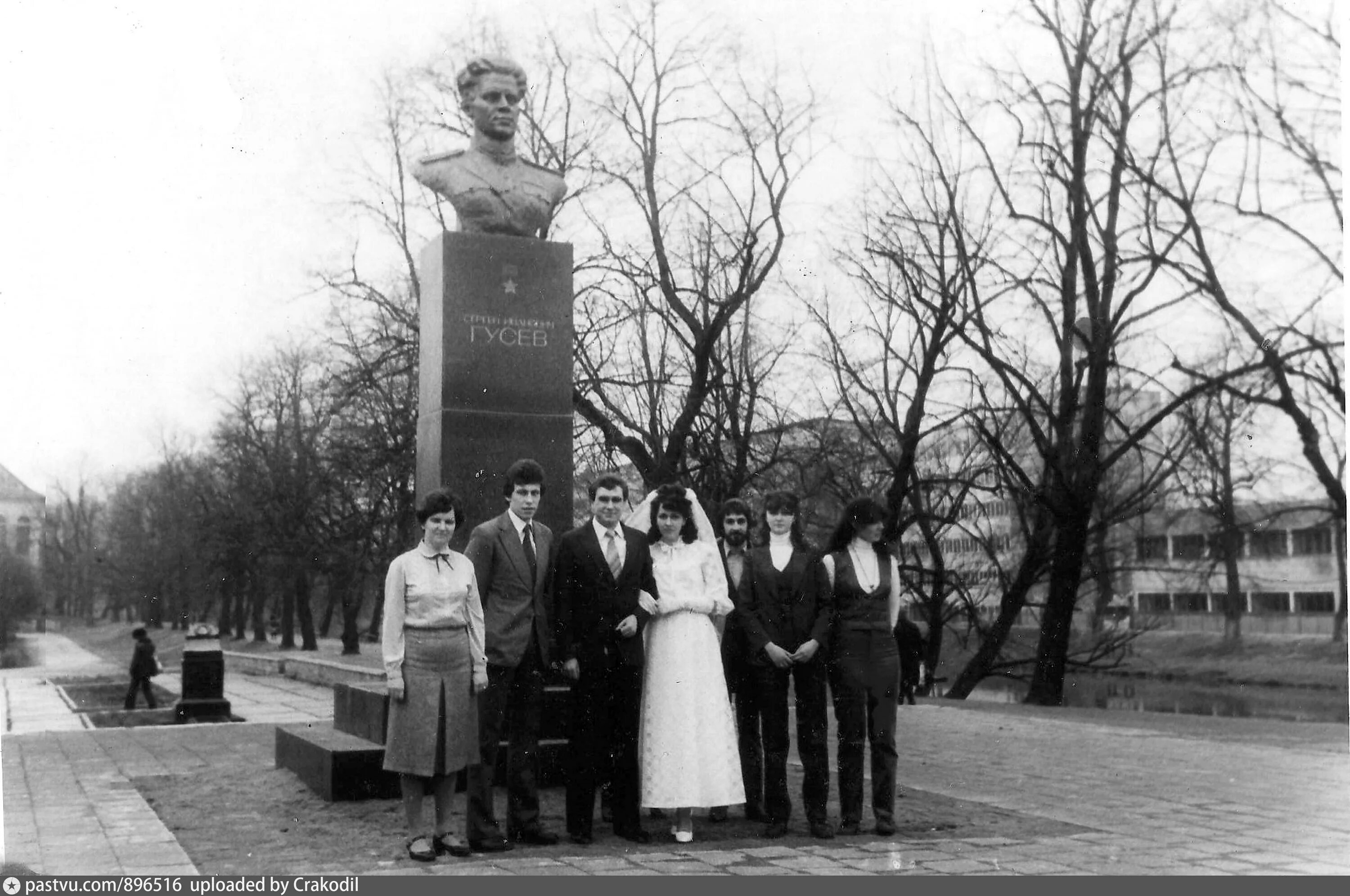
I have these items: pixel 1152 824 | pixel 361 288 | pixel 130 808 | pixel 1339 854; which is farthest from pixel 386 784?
pixel 361 288

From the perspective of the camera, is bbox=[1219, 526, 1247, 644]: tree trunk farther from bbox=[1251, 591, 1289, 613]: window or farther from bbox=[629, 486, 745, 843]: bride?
bbox=[629, 486, 745, 843]: bride

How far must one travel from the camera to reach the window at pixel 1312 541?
675 inches

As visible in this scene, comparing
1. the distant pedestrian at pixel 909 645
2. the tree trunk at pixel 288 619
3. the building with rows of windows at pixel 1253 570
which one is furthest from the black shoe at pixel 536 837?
the tree trunk at pixel 288 619

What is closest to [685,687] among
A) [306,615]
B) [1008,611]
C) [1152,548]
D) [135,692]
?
[135,692]

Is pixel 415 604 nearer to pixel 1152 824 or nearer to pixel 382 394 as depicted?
pixel 1152 824

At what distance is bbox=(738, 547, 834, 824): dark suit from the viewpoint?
6883 millimetres

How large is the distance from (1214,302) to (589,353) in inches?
345

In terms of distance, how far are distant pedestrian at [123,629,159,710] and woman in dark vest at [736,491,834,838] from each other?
1402 cm

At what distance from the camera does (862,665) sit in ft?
22.7

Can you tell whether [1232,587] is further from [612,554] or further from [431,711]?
[431,711]

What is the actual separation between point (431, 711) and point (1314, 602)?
2691 centimetres

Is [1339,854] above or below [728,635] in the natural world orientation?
below

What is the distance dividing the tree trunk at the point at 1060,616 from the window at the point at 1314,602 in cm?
653

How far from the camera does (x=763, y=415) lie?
68.5ft
